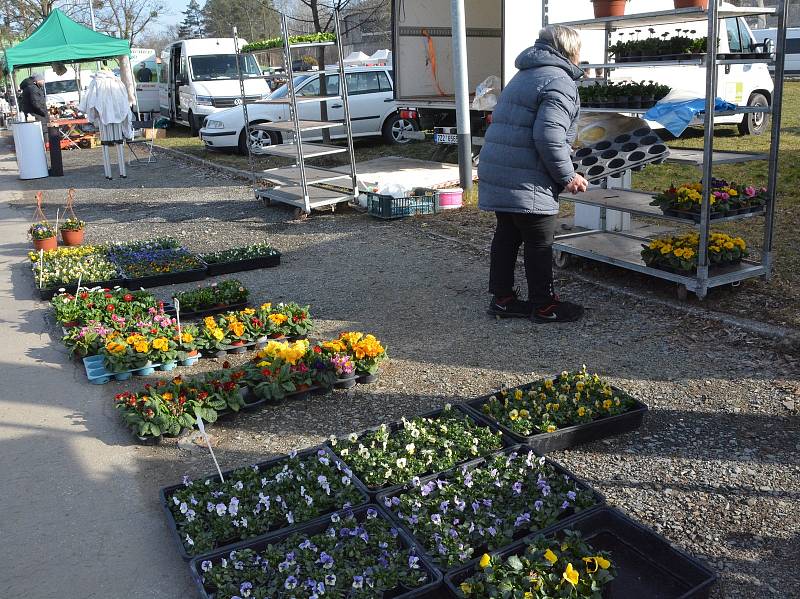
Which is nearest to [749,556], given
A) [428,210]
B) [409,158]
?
[428,210]

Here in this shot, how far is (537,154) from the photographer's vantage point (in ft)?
18.0

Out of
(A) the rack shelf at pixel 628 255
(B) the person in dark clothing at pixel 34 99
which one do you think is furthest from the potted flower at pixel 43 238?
(B) the person in dark clothing at pixel 34 99

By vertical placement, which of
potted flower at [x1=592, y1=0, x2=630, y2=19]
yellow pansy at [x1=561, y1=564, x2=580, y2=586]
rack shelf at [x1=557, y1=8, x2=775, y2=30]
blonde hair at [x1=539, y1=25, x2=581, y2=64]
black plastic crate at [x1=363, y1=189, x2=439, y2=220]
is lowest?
yellow pansy at [x1=561, y1=564, x2=580, y2=586]

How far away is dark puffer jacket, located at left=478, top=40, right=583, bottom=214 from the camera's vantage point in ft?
17.4

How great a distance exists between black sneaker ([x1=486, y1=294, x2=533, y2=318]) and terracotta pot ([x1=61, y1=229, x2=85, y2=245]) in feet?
19.4

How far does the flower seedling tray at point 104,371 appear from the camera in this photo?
533 cm

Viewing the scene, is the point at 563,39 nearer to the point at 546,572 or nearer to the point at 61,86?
the point at 546,572

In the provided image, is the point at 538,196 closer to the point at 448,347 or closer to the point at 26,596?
the point at 448,347

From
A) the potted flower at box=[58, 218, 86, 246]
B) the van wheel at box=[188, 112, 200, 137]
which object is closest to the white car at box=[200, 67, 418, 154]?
the van wheel at box=[188, 112, 200, 137]

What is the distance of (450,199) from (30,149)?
1067 cm

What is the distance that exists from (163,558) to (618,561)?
1904 mm

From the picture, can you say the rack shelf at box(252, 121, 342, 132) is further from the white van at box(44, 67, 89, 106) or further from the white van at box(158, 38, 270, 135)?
the white van at box(44, 67, 89, 106)

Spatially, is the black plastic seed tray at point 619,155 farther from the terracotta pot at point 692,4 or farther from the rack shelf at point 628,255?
the terracotta pot at point 692,4

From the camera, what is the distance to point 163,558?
11.1ft
